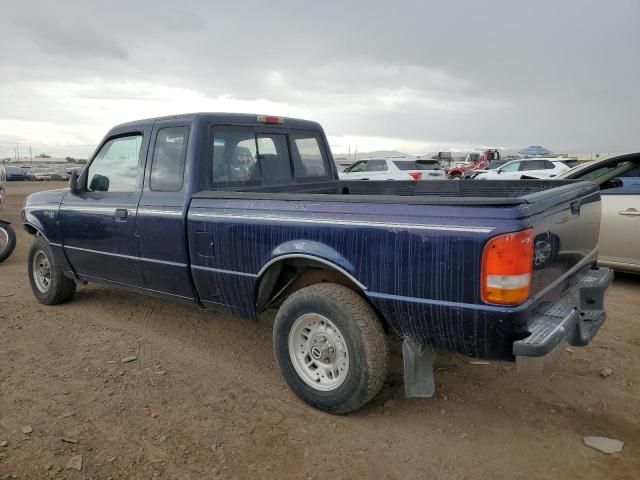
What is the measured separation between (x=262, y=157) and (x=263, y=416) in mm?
2189

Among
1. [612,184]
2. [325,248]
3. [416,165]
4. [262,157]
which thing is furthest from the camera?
[416,165]

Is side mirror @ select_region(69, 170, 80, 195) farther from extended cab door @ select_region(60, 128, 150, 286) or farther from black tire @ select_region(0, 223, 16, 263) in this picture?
black tire @ select_region(0, 223, 16, 263)

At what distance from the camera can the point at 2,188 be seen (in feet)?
28.7

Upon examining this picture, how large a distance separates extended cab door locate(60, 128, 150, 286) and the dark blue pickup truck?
2 centimetres

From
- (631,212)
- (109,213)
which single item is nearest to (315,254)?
(109,213)

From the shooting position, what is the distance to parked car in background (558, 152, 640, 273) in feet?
19.3

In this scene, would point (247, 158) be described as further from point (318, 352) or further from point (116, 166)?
point (318, 352)

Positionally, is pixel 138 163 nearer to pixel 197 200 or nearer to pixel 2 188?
pixel 197 200

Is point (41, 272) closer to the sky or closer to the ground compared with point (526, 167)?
closer to the ground

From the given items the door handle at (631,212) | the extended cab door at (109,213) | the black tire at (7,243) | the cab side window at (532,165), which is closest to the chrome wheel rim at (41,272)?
the extended cab door at (109,213)

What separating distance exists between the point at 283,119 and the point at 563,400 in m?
3.19

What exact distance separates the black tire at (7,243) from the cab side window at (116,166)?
397cm

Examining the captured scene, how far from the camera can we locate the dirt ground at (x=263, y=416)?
2.80 meters

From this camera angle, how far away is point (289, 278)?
3643mm
